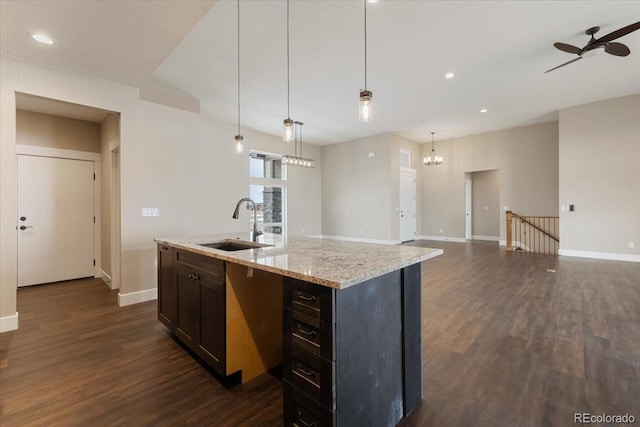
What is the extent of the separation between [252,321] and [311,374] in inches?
34.7

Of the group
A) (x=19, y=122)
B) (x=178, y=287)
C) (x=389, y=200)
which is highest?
(x=19, y=122)

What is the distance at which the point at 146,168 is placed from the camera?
4.04 meters

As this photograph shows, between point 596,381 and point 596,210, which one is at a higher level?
point 596,210

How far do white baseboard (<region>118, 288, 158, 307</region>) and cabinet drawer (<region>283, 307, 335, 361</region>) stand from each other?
341 cm

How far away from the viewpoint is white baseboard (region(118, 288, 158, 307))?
376 centimetres

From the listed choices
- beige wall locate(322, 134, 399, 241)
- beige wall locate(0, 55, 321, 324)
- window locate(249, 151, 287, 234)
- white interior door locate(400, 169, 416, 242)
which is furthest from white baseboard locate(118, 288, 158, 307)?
white interior door locate(400, 169, 416, 242)

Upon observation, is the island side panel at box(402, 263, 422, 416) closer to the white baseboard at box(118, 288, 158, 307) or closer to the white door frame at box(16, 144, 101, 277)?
the white baseboard at box(118, 288, 158, 307)

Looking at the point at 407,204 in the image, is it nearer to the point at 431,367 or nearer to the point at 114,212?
the point at 431,367

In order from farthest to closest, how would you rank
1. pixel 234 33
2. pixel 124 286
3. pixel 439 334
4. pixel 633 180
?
pixel 633 180, pixel 124 286, pixel 234 33, pixel 439 334

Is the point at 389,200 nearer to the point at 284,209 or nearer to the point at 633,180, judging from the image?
the point at 284,209

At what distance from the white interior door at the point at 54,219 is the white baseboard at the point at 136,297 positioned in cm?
214

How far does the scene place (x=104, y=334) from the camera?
285cm

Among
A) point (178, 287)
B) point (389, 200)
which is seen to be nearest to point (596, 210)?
point (389, 200)

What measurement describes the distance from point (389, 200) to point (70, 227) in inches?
288
